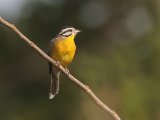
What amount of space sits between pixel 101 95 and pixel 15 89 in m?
6.07

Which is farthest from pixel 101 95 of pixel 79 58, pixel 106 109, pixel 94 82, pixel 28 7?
pixel 106 109

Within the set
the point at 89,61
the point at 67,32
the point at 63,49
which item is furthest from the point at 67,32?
the point at 89,61

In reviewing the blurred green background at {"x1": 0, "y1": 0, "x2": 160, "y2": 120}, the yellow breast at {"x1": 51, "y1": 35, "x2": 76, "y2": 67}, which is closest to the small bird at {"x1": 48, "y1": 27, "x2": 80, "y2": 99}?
the yellow breast at {"x1": 51, "y1": 35, "x2": 76, "y2": 67}

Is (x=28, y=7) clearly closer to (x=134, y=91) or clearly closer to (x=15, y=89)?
(x=15, y=89)

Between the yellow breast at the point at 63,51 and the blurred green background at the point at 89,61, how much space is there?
8.38 m

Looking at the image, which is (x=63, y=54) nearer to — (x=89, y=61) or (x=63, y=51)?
(x=63, y=51)

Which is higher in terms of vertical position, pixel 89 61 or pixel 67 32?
pixel 67 32

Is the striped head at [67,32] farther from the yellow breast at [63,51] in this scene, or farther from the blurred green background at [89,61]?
the blurred green background at [89,61]

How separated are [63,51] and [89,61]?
12327mm

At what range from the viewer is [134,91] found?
60.3 feet

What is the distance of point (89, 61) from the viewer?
2044 cm

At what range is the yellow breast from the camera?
8.10 meters

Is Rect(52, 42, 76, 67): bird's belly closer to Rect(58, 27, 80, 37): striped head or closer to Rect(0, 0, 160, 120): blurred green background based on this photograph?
Rect(58, 27, 80, 37): striped head

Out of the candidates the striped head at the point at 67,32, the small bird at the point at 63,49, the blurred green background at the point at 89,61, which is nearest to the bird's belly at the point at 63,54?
the small bird at the point at 63,49
